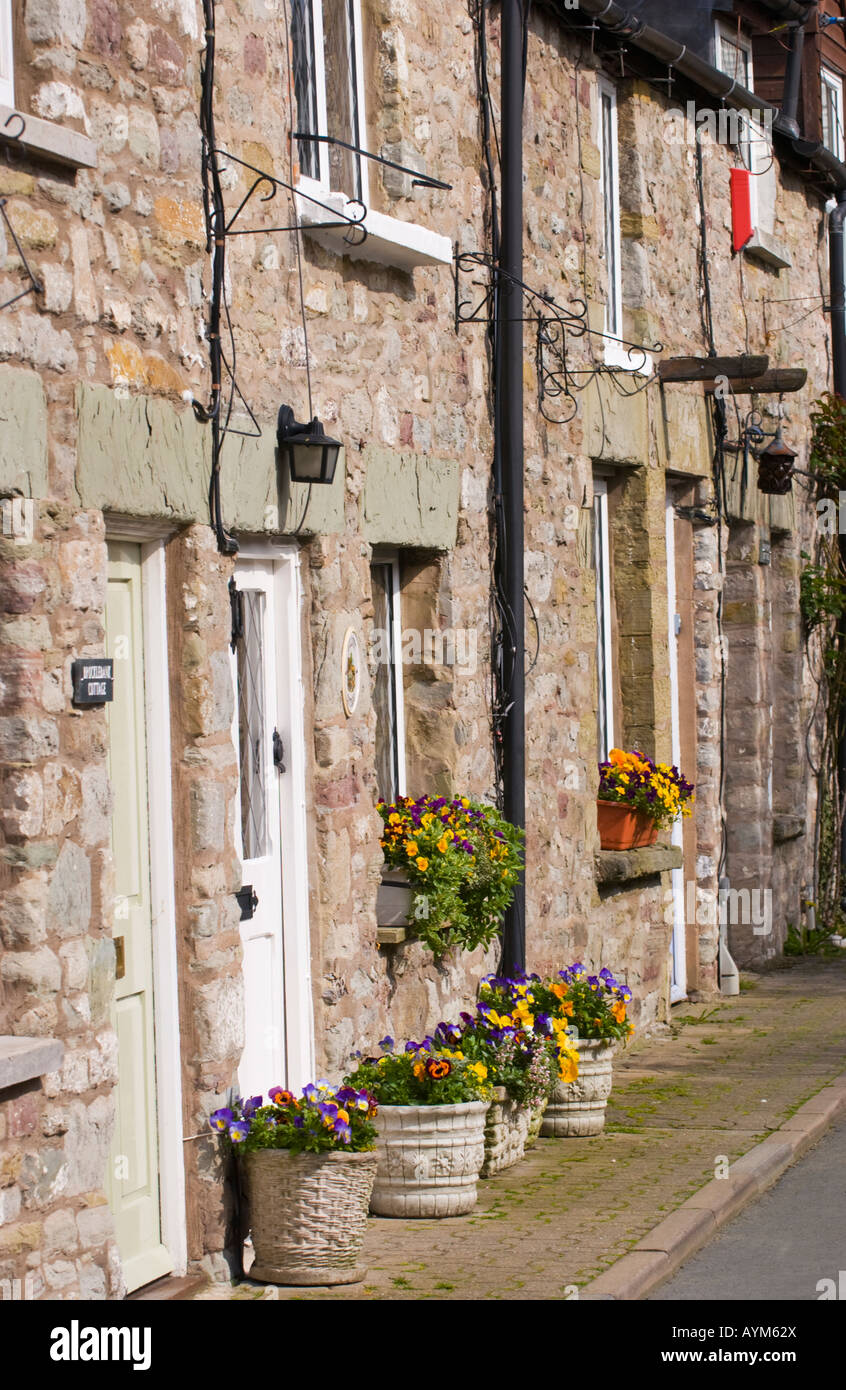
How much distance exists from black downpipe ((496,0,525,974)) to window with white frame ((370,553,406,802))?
694mm

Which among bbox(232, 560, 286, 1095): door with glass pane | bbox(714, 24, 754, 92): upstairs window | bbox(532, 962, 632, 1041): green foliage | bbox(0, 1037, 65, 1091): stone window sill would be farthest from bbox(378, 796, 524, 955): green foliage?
bbox(714, 24, 754, 92): upstairs window

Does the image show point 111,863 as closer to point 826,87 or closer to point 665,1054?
point 665,1054

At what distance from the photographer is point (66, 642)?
5414 mm

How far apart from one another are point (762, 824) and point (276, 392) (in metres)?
7.19

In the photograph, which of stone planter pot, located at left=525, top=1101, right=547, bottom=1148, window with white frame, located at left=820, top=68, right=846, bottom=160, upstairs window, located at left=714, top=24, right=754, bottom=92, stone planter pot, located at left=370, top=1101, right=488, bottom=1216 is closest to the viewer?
stone planter pot, located at left=370, top=1101, right=488, bottom=1216

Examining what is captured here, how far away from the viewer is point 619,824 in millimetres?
10219

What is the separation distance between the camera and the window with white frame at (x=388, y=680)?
26.7 feet

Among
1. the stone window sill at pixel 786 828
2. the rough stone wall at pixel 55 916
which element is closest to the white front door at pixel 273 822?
the rough stone wall at pixel 55 916

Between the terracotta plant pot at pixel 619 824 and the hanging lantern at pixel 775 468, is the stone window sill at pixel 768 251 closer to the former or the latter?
the hanging lantern at pixel 775 468

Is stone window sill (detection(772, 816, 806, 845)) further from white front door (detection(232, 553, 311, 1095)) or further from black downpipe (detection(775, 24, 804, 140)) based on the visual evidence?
white front door (detection(232, 553, 311, 1095))

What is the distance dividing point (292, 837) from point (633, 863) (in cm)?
355

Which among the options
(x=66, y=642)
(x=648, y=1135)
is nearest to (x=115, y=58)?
(x=66, y=642)

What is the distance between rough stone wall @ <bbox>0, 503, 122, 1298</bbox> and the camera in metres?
5.15

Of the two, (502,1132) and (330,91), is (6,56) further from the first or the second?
(502,1132)
